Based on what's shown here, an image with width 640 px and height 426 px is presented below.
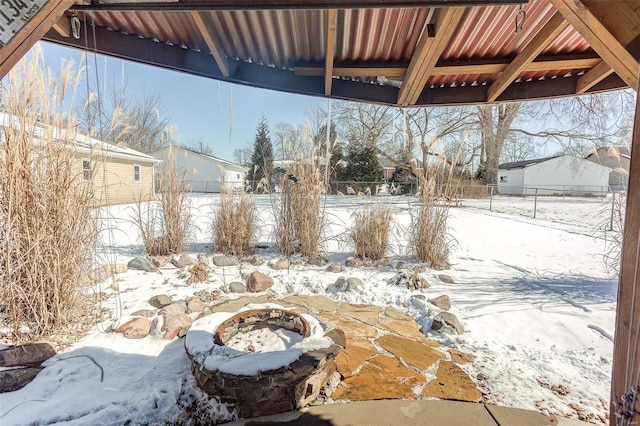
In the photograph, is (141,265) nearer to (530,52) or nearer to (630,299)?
(630,299)

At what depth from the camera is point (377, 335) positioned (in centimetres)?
258

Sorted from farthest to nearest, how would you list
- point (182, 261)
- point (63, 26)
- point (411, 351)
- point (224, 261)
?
1. point (224, 261)
2. point (182, 261)
3. point (411, 351)
4. point (63, 26)

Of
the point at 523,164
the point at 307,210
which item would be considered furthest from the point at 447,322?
the point at 523,164

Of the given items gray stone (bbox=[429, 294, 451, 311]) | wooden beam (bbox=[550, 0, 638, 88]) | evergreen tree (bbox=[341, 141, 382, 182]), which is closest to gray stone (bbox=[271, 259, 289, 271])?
gray stone (bbox=[429, 294, 451, 311])

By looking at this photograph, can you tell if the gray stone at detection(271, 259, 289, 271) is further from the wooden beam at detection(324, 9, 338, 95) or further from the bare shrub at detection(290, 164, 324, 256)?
the wooden beam at detection(324, 9, 338, 95)

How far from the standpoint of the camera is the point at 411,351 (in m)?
2.36

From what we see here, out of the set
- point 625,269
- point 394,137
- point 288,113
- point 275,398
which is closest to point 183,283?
point 275,398

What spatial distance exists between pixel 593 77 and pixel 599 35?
1671 mm

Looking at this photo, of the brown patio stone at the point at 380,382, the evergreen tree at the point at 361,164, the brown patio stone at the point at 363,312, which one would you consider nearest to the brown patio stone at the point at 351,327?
the brown patio stone at the point at 363,312

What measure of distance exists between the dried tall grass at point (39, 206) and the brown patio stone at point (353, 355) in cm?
219

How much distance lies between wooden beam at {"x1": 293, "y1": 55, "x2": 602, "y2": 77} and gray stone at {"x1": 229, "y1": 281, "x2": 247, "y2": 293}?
241 cm

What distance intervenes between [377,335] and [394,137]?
16.1 meters

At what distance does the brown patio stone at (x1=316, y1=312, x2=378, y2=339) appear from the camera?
2.58m

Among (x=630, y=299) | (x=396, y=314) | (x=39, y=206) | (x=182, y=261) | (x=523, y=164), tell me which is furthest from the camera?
(x=523, y=164)
